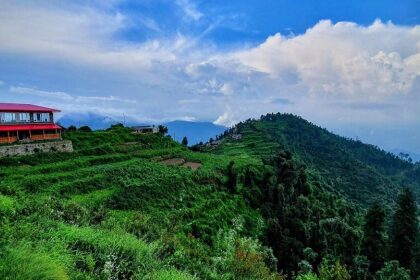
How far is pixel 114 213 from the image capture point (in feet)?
98.5

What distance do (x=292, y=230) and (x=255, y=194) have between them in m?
7.36

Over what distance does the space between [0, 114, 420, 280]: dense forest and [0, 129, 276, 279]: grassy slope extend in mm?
59

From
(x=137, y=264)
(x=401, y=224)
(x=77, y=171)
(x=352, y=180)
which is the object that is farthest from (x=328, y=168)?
(x=137, y=264)

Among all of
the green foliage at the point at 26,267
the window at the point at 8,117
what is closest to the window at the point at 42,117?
the window at the point at 8,117

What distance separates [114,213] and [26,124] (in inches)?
1147

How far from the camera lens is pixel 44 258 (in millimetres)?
8703

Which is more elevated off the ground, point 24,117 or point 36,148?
point 24,117

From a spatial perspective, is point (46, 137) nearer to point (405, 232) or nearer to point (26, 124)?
point (26, 124)

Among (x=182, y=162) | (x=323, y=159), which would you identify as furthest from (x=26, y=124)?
(x=323, y=159)

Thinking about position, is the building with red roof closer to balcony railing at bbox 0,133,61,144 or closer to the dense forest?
balcony railing at bbox 0,133,61,144

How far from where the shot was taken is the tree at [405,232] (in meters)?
50.9

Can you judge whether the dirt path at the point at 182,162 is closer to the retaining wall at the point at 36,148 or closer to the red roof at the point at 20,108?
the retaining wall at the point at 36,148

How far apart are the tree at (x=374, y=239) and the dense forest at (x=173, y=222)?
0.45 ft

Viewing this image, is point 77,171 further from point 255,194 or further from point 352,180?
point 352,180
